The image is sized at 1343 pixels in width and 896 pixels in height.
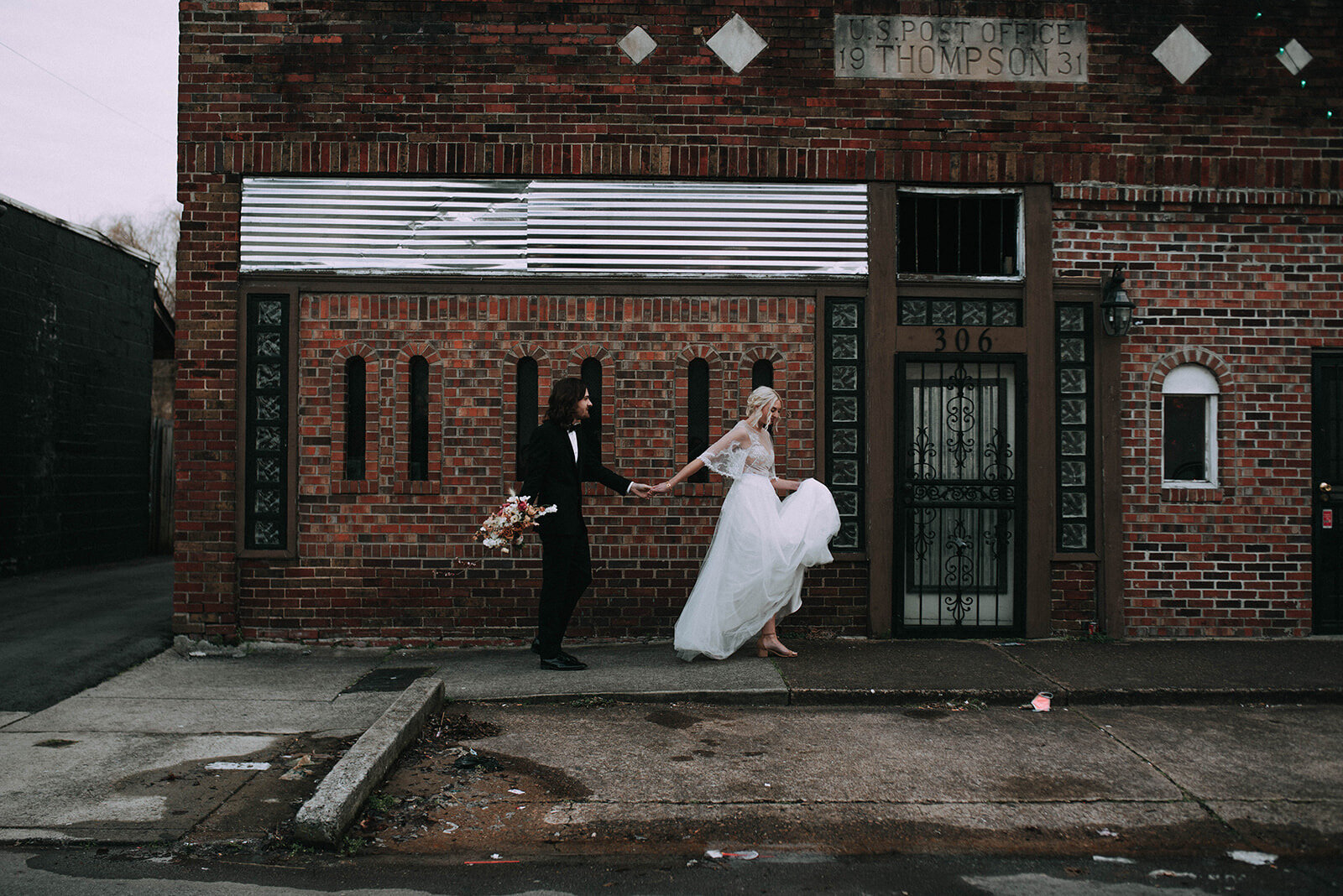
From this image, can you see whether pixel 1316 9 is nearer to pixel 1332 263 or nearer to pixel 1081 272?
pixel 1332 263

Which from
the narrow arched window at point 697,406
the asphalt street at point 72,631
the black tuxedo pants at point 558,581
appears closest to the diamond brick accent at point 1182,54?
the narrow arched window at point 697,406

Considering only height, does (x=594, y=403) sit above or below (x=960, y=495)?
above

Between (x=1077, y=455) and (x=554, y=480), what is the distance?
4184 millimetres

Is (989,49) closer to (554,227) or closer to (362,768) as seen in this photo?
(554,227)

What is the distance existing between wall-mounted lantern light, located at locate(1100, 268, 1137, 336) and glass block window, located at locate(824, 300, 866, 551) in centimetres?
193

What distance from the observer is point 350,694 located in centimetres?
620

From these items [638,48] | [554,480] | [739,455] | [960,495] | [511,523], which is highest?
[638,48]

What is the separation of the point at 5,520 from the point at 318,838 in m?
10.1

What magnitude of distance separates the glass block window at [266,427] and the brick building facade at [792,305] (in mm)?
27

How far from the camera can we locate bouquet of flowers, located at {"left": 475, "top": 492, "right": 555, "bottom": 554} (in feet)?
20.8

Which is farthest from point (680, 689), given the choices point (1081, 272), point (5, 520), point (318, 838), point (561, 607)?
point (5, 520)

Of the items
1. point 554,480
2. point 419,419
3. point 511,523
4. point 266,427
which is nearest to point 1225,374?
point 554,480

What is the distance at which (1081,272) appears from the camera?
25.5ft

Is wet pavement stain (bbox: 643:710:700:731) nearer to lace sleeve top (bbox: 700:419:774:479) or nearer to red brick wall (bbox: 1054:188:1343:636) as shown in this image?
lace sleeve top (bbox: 700:419:774:479)
